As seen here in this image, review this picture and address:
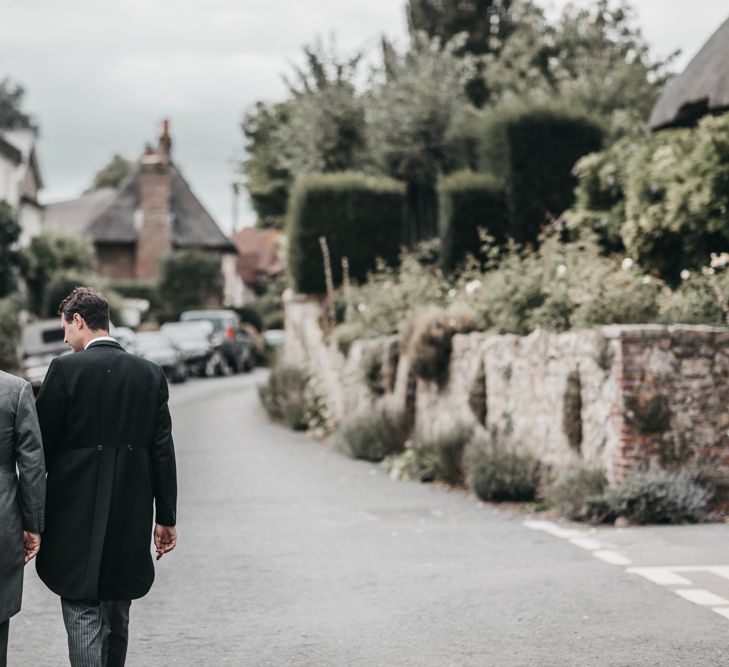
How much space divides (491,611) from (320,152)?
2451cm

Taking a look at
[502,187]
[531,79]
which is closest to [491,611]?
[502,187]

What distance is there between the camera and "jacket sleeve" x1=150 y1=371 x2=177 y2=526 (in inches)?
224

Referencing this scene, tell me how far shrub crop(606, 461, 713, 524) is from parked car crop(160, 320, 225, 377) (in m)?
29.4

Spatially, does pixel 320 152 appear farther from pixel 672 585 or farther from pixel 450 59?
pixel 672 585

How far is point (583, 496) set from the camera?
454 inches

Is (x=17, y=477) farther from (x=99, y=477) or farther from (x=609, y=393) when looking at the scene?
(x=609, y=393)

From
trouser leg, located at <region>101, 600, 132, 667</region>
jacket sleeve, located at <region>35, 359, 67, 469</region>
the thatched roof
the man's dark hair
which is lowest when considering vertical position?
trouser leg, located at <region>101, 600, 132, 667</region>

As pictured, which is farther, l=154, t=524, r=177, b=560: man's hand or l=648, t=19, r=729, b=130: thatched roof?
l=648, t=19, r=729, b=130: thatched roof

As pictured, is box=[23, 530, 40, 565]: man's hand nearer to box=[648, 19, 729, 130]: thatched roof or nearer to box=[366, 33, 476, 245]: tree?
box=[648, 19, 729, 130]: thatched roof

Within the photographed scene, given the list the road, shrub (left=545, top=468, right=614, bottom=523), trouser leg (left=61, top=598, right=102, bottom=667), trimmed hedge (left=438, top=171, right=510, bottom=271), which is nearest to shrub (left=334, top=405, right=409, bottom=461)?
the road

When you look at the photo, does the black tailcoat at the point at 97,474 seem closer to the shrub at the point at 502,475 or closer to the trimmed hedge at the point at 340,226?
the shrub at the point at 502,475

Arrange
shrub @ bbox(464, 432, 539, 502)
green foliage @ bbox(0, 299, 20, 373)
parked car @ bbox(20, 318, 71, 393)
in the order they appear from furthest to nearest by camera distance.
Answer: green foliage @ bbox(0, 299, 20, 373) < parked car @ bbox(20, 318, 71, 393) < shrub @ bbox(464, 432, 539, 502)

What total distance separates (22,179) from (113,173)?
4962 centimetres

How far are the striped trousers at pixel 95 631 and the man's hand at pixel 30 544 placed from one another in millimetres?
261
